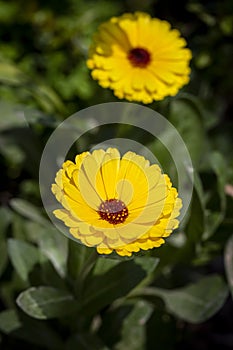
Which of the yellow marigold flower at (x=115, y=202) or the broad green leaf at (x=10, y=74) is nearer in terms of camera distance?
the yellow marigold flower at (x=115, y=202)

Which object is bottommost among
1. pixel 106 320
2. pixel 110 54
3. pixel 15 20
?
pixel 106 320

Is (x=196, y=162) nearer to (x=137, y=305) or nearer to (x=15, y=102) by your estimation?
(x=137, y=305)

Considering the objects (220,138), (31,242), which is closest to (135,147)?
(31,242)

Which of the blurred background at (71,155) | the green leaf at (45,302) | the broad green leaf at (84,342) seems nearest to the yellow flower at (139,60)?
the blurred background at (71,155)

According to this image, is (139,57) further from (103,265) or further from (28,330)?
(28,330)

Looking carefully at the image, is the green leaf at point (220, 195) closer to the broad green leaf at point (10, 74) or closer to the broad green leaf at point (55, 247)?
the broad green leaf at point (55, 247)

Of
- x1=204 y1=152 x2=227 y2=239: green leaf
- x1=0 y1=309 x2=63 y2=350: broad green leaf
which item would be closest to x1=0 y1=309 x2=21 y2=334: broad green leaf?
x1=0 y1=309 x2=63 y2=350: broad green leaf
